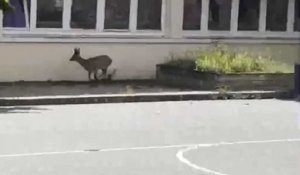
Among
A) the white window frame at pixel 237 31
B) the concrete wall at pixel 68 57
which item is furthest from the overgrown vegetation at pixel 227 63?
the white window frame at pixel 237 31

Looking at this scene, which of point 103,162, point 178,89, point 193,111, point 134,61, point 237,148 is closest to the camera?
point 103,162

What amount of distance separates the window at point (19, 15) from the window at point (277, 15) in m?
6.75

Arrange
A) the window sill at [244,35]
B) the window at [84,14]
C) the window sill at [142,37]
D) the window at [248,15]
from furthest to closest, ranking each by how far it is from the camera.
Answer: the window at [248,15] < the window sill at [244,35] < the window at [84,14] < the window sill at [142,37]

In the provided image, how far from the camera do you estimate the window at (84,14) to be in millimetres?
19375

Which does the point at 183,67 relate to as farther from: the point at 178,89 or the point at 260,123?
the point at 260,123

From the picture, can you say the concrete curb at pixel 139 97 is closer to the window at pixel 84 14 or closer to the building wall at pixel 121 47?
the building wall at pixel 121 47

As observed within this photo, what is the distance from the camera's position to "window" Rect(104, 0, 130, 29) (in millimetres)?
19859

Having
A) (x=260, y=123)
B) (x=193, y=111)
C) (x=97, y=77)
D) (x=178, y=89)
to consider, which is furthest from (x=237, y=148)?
(x=97, y=77)

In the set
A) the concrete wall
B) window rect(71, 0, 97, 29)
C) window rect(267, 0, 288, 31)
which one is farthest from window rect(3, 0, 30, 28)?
window rect(267, 0, 288, 31)

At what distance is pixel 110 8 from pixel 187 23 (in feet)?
6.90

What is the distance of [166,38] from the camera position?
66.5 feet

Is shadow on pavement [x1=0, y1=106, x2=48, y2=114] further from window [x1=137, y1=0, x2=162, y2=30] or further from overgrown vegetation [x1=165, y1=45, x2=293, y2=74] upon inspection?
window [x1=137, y1=0, x2=162, y2=30]

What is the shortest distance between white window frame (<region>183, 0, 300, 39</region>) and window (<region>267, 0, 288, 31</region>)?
111 millimetres

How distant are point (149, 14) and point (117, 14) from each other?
2.93 ft
